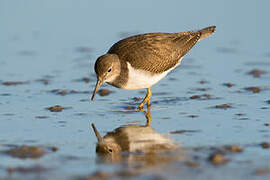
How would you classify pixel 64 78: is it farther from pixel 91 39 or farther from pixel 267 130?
pixel 267 130

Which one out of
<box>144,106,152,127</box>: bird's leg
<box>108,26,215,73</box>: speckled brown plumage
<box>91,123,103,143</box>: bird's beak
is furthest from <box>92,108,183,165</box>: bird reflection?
<box>108,26,215,73</box>: speckled brown plumage

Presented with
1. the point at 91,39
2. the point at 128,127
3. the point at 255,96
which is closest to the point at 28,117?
the point at 128,127

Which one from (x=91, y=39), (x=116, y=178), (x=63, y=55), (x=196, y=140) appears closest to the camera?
(x=116, y=178)

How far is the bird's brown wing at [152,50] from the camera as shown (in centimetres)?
785

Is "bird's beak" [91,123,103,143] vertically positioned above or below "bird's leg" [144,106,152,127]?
above

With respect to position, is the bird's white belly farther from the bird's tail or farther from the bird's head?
the bird's tail

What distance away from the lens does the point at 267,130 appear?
252 inches

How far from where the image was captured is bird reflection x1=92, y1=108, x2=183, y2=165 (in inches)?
216

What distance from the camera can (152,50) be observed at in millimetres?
8125

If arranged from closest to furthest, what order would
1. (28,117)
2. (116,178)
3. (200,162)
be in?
(116,178)
(200,162)
(28,117)

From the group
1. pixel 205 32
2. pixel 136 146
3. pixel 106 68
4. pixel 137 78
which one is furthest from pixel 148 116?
pixel 205 32

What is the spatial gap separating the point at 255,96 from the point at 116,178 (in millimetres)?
3875

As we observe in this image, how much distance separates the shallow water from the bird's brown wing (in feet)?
1.89

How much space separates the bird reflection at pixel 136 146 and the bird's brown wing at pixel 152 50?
1.36m
